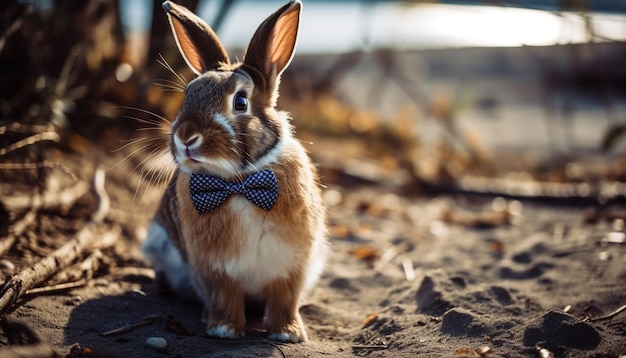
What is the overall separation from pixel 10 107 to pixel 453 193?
389 centimetres

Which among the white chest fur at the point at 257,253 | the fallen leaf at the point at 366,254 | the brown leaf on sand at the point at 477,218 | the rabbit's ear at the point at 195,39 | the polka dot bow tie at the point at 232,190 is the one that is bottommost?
the fallen leaf at the point at 366,254

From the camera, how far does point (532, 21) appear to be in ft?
23.7

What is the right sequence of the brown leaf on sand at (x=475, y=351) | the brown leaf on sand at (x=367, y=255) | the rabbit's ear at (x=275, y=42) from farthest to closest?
the brown leaf on sand at (x=367, y=255)
the rabbit's ear at (x=275, y=42)
the brown leaf on sand at (x=475, y=351)

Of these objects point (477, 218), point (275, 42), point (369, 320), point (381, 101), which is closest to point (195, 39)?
point (275, 42)

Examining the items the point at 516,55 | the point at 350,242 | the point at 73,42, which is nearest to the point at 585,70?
the point at 516,55

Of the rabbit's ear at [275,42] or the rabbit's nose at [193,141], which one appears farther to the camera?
the rabbit's ear at [275,42]

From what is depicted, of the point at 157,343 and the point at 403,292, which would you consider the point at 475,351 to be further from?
the point at 157,343

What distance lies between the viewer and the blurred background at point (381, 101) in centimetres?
517

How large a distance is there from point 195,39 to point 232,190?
77cm

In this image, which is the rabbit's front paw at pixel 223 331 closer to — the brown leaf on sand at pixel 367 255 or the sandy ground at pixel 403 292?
the sandy ground at pixel 403 292

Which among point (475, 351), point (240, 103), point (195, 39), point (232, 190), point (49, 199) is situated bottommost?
point (475, 351)

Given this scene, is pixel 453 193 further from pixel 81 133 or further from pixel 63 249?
pixel 63 249

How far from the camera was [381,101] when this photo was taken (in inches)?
431

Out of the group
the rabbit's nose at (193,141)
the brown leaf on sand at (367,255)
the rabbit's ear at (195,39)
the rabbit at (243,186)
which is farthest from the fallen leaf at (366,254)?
the rabbit's nose at (193,141)
